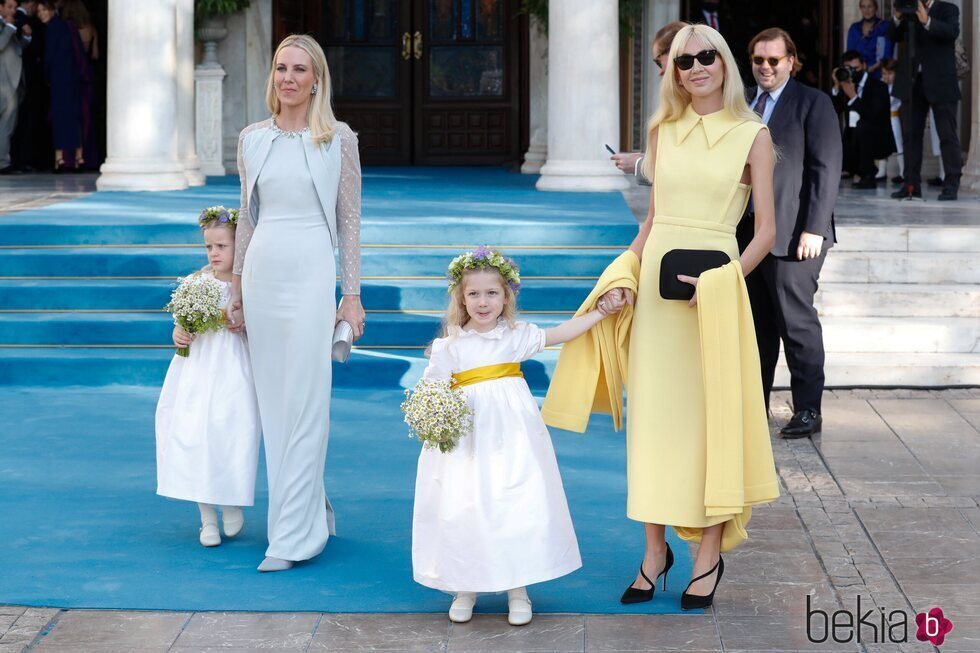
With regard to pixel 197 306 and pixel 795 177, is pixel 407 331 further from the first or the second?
pixel 197 306

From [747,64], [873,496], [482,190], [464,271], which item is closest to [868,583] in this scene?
[873,496]

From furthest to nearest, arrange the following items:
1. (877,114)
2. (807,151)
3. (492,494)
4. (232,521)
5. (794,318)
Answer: (877,114)
(794,318)
(807,151)
(232,521)
(492,494)

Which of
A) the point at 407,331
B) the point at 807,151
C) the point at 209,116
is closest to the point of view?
the point at 807,151

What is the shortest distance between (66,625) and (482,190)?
901 centimetres

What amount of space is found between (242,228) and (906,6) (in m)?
8.17

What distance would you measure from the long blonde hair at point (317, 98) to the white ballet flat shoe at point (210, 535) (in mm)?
1478

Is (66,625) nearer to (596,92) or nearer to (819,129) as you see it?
(819,129)

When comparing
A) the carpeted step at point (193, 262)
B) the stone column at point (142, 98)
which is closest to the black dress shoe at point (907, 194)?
the carpeted step at point (193, 262)

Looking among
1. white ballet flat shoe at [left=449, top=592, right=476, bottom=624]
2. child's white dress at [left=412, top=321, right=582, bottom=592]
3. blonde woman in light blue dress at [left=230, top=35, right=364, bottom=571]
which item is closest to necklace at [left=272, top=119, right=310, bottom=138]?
blonde woman in light blue dress at [left=230, top=35, right=364, bottom=571]

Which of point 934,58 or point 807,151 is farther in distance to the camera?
point 934,58

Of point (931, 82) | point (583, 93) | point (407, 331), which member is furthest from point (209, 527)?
point (931, 82)

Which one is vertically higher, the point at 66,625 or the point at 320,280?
the point at 320,280

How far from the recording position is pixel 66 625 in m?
4.57

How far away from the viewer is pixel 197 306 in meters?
5.32
